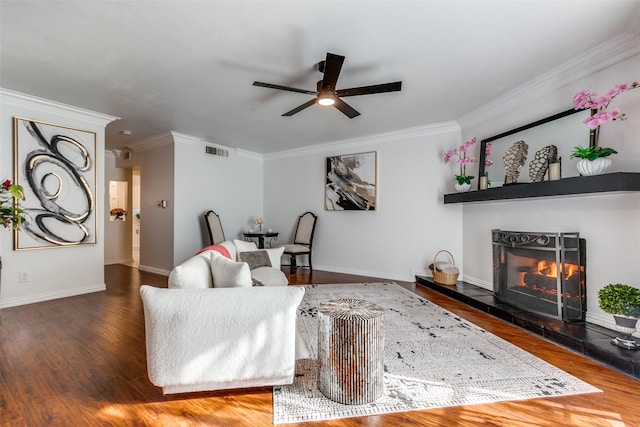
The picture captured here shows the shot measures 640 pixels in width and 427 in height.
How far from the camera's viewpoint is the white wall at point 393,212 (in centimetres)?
481

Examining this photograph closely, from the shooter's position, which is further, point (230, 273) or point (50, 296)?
point (50, 296)

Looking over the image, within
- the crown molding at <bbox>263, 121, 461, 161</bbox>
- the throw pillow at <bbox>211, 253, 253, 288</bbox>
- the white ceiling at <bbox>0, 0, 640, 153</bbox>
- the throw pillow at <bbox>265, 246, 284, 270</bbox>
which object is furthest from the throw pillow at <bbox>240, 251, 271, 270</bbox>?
the crown molding at <bbox>263, 121, 461, 161</bbox>

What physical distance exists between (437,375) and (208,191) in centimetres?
Answer: 508

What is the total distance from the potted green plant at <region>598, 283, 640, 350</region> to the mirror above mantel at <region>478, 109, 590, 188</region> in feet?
3.88

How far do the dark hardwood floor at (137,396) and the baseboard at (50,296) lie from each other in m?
0.93

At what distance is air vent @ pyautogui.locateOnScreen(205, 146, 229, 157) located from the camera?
5.82 meters

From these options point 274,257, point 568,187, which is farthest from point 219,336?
point 568,187

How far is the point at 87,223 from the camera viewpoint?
14.1 ft

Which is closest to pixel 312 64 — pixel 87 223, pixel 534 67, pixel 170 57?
pixel 170 57

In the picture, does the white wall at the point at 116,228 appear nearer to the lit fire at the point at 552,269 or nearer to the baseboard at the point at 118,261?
the baseboard at the point at 118,261

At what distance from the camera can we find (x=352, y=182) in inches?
222

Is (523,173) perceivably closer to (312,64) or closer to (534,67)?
(534,67)

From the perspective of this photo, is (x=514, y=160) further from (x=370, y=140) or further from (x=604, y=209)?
(x=370, y=140)

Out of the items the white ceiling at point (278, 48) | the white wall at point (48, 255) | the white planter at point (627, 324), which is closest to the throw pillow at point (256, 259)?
the white ceiling at point (278, 48)
